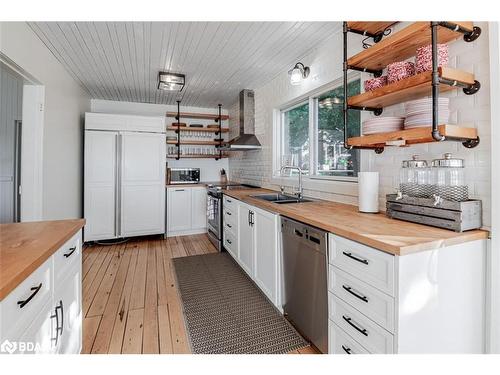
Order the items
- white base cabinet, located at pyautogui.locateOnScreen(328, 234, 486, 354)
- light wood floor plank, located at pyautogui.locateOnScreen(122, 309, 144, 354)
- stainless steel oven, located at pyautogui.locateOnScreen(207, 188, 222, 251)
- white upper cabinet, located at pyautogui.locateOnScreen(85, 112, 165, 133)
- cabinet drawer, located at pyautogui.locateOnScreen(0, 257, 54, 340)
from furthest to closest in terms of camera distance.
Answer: white upper cabinet, located at pyautogui.locateOnScreen(85, 112, 165, 133) < stainless steel oven, located at pyautogui.locateOnScreen(207, 188, 222, 251) < light wood floor plank, located at pyautogui.locateOnScreen(122, 309, 144, 354) < white base cabinet, located at pyautogui.locateOnScreen(328, 234, 486, 354) < cabinet drawer, located at pyautogui.locateOnScreen(0, 257, 54, 340)

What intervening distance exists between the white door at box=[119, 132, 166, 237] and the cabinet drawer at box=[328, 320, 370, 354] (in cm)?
358

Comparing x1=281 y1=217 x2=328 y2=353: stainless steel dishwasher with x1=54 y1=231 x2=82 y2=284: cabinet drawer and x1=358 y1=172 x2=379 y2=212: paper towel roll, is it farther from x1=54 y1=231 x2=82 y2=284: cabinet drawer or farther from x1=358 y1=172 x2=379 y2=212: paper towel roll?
x1=54 y1=231 x2=82 y2=284: cabinet drawer

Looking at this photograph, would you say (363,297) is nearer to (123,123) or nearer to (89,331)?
(89,331)

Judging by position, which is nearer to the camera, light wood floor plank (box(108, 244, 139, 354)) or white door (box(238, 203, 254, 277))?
light wood floor plank (box(108, 244, 139, 354))

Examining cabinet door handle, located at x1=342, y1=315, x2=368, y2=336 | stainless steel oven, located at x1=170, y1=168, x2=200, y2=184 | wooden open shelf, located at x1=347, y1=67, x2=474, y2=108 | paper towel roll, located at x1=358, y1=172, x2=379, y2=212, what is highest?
wooden open shelf, located at x1=347, y1=67, x2=474, y2=108

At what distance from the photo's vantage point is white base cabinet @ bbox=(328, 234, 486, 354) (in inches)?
44.8

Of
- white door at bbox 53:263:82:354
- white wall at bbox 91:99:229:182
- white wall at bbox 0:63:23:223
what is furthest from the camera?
white wall at bbox 91:99:229:182

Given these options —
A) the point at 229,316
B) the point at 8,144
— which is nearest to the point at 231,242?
the point at 229,316

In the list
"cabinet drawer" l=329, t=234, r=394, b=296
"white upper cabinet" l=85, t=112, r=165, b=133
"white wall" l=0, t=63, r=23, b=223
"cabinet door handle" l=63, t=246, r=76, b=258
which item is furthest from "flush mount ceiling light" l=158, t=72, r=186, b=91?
"cabinet drawer" l=329, t=234, r=394, b=296

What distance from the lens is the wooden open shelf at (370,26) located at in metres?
1.89

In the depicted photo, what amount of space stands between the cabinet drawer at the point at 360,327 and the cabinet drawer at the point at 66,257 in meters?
1.46

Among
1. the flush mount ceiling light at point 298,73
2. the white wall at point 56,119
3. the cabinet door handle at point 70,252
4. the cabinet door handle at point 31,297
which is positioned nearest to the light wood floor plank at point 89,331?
the cabinet door handle at point 70,252

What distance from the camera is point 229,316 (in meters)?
2.17

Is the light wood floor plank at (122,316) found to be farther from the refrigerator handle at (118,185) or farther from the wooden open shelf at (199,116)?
the wooden open shelf at (199,116)
